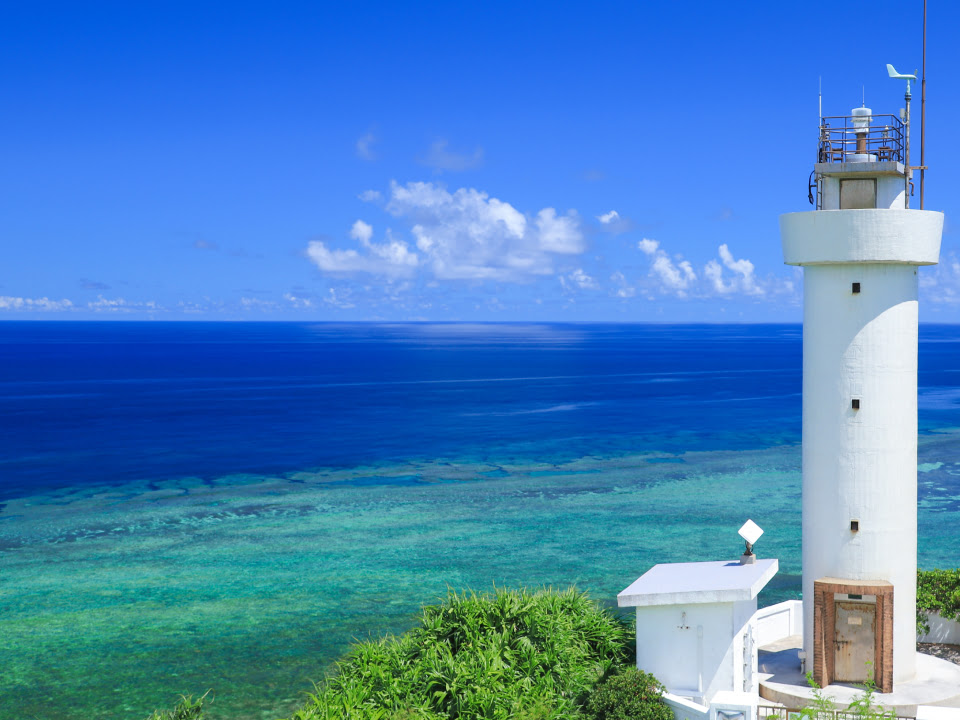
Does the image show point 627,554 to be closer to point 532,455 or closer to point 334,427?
point 532,455

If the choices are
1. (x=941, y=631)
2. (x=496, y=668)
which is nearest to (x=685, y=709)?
(x=496, y=668)

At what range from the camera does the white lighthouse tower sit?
16438 mm

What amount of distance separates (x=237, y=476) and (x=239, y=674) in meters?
30.7

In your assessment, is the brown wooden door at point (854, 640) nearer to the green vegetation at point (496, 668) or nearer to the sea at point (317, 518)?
the green vegetation at point (496, 668)

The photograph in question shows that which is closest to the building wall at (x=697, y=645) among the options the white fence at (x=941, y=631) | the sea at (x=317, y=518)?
the white fence at (x=941, y=631)

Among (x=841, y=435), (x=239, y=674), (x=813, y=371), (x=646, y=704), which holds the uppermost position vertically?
(x=813, y=371)

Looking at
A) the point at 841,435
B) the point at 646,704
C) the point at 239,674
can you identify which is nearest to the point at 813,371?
the point at 841,435

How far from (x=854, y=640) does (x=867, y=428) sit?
3.75m

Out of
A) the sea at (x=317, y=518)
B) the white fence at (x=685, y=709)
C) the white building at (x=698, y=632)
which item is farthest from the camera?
the sea at (x=317, y=518)

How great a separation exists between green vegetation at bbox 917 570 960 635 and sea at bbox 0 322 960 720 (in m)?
8.26

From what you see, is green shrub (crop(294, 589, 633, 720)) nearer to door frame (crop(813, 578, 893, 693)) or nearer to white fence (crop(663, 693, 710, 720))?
white fence (crop(663, 693, 710, 720))

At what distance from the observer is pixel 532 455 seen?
197 ft

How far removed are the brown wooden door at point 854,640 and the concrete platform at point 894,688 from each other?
0.25 meters

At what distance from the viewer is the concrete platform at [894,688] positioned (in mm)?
15859
